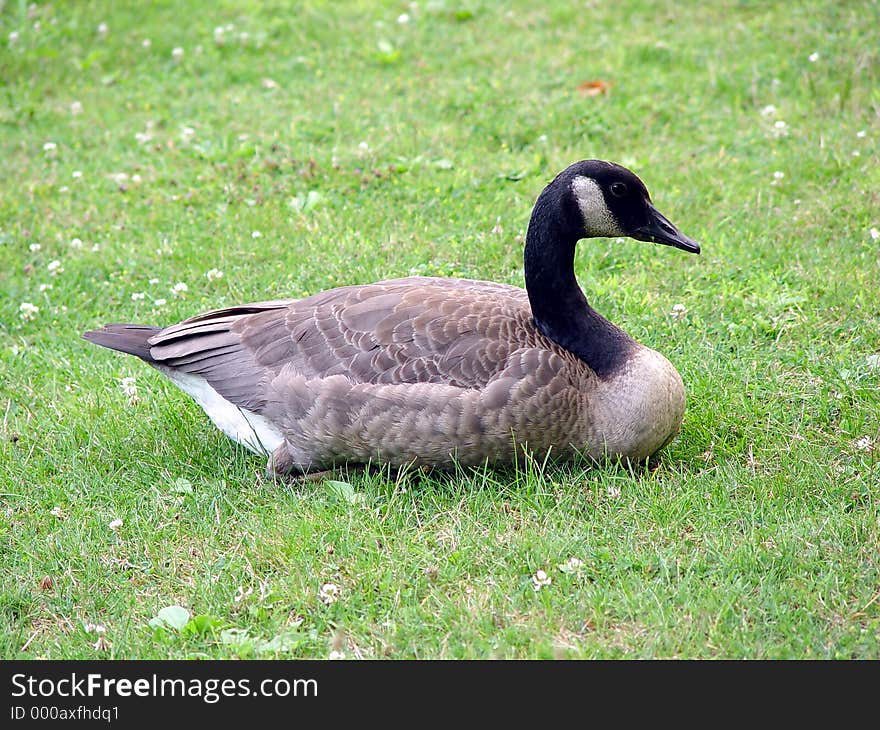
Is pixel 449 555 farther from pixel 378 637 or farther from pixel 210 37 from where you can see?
pixel 210 37

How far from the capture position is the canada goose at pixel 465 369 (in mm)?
4902

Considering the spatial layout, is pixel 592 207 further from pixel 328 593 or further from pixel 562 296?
pixel 328 593

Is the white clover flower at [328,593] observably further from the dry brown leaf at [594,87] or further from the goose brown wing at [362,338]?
the dry brown leaf at [594,87]

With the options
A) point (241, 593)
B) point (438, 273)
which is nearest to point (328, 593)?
point (241, 593)

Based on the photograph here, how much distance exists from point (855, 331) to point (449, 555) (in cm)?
292

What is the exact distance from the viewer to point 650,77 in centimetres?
931

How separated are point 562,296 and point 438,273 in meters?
1.95

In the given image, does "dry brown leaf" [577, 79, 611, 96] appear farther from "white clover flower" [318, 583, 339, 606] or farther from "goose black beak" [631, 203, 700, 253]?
"white clover flower" [318, 583, 339, 606]

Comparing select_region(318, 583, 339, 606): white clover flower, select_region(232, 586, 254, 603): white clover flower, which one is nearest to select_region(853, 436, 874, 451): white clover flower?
select_region(318, 583, 339, 606): white clover flower

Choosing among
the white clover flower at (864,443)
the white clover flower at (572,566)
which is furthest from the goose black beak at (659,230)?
the white clover flower at (572,566)

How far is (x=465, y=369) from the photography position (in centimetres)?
493

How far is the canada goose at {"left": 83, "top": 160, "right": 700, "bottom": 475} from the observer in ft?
16.1
